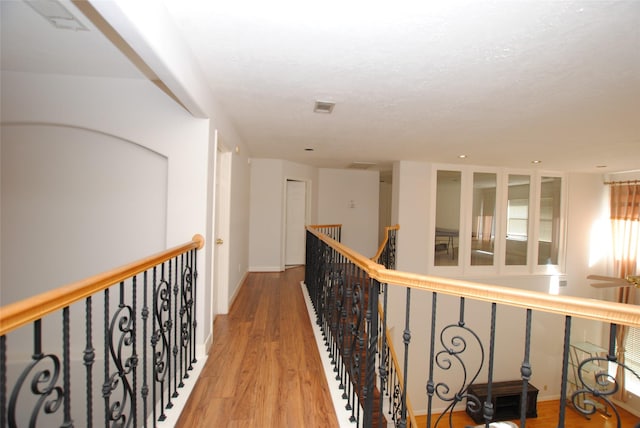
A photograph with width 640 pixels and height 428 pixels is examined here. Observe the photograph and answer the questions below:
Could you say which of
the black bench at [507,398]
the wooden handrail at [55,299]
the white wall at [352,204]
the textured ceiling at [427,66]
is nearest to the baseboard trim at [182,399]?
the wooden handrail at [55,299]

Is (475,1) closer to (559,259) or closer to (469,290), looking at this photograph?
(469,290)

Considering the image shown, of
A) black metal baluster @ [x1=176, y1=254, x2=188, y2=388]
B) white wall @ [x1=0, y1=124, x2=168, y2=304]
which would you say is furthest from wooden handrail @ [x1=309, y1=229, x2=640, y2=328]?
white wall @ [x1=0, y1=124, x2=168, y2=304]

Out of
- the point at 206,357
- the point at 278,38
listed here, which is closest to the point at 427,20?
the point at 278,38

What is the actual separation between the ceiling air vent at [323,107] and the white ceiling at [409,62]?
0.24 feet

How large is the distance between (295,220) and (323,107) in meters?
4.04

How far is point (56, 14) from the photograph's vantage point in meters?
1.64

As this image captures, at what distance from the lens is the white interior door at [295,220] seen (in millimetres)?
6691

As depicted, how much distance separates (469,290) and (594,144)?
4.40 m

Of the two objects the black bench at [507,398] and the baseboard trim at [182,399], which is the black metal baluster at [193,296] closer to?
the baseboard trim at [182,399]

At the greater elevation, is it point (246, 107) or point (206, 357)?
point (246, 107)

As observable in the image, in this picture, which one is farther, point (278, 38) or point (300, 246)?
point (300, 246)

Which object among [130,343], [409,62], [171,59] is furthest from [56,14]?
[409,62]

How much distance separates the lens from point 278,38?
1778 mm

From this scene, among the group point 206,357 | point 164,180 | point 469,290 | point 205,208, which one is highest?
point 164,180
